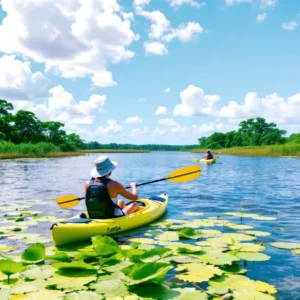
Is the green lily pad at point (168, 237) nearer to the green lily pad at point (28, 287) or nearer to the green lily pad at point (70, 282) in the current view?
the green lily pad at point (70, 282)

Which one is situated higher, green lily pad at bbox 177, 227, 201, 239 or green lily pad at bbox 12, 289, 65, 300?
green lily pad at bbox 12, 289, 65, 300

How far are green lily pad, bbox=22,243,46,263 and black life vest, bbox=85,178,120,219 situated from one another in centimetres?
166

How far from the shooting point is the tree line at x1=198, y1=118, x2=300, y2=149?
84.0 meters

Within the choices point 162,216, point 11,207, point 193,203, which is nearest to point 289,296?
point 162,216

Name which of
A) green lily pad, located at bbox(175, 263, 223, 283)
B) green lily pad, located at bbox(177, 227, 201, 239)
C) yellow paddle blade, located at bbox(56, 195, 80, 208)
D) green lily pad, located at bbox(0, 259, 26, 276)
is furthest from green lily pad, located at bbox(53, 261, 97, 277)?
yellow paddle blade, located at bbox(56, 195, 80, 208)

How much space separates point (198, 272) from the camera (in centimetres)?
355

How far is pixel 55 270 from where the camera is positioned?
11.8 feet

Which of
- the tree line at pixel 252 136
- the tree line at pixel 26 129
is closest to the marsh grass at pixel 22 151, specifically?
the tree line at pixel 26 129

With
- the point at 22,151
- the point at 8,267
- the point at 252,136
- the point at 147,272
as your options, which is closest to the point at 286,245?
the point at 147,272

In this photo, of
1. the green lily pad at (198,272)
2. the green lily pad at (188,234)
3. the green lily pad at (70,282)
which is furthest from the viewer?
the green lily pad at (188,234)

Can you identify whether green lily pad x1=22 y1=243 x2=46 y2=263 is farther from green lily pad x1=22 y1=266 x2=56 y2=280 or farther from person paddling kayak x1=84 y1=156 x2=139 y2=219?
person paddling kayak x1=84 y1=156 x2=139 y2=219

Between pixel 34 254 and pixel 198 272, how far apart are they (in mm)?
1826

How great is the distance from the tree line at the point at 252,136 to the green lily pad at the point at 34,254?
82.0 meters

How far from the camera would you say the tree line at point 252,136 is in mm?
83988
